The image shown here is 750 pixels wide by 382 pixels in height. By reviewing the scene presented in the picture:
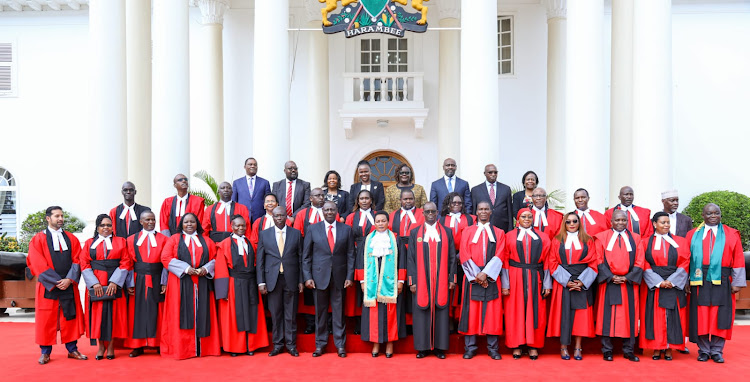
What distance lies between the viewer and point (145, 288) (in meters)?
8.79

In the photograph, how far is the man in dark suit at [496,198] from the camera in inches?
403

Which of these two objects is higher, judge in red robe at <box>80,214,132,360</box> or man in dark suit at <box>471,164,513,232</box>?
man in dark suit at <box>471,164,513,232</box>

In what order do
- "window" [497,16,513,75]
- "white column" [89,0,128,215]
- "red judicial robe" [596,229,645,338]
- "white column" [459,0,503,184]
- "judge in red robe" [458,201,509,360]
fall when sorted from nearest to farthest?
"red judicial robe" [596,229,645,338] → "judge in red robe" [458,201,509,360] → "white column" [459,0,503,184] → "white column" [89,0,128,215] → "window" [497,16,513,75]

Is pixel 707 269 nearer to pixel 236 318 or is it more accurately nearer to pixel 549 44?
pixel 236 318

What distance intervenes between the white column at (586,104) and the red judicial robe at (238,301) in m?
6.18

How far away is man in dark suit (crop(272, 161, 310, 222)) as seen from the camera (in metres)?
10.5

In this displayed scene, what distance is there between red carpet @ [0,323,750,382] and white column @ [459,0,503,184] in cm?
384

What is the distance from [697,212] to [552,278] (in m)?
11.2

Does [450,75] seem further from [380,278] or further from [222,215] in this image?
[380,278]

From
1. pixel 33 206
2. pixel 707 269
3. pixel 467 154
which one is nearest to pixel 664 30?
pixel 467 154

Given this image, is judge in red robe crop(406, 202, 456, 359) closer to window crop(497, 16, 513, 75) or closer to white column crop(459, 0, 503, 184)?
white column crop(459, 0, 503, 184)

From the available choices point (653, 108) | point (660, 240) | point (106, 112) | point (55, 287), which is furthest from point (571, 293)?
point (106, 112)

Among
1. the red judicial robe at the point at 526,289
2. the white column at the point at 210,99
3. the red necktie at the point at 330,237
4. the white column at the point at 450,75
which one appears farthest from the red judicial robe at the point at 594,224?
the white column at the point at 210,99

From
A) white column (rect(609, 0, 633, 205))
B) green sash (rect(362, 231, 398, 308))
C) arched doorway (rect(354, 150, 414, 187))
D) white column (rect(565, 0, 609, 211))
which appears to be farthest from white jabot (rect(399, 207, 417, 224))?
arched doorway (rect(354, 150, 414, 187))
